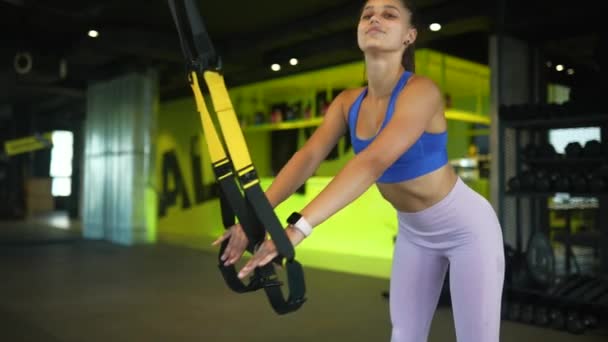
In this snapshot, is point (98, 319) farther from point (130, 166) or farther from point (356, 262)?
point (130, 166)

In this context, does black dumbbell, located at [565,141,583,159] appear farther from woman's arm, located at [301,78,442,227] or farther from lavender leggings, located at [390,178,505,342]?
woman's arm, located at [301,78,442,227]

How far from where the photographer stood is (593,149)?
142 inches

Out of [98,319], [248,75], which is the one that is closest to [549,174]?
[98,319]

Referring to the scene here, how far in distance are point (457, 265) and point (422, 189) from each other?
22cm

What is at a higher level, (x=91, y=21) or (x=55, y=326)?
(x=91, y=21)

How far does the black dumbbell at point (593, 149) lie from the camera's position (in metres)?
3.58

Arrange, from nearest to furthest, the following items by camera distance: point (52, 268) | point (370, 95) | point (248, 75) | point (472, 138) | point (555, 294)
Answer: point (370, 95) → point (555, 294) → point (52, 268) → point (248, 75) → point (472, 138)

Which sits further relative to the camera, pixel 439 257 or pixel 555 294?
pixel 555 294

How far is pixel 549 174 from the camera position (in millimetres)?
3738

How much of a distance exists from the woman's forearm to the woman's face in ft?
0.92

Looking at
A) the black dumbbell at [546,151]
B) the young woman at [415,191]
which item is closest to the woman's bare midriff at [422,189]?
the young woman at [415,191]

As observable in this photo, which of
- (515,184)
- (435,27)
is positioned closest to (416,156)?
(515,184)

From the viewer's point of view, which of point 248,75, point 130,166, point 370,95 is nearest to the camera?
point 370,95

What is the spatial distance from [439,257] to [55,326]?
2745 millimetres
